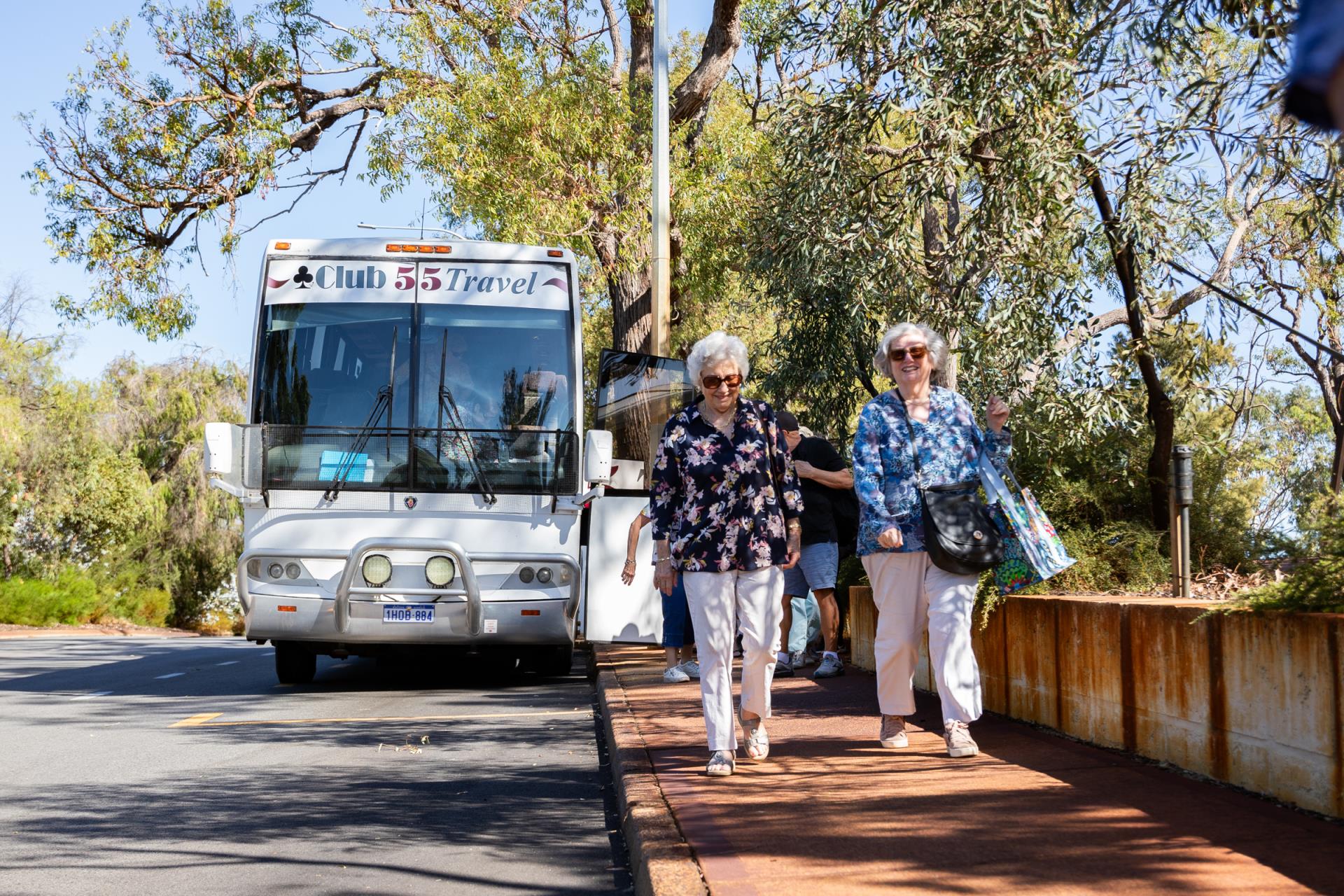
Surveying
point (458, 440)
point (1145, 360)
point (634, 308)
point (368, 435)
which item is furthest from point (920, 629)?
point (634, 308)

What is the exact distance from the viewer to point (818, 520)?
9.77 meters

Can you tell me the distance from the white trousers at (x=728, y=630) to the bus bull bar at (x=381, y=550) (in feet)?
16.7

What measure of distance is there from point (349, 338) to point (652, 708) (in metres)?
4.78

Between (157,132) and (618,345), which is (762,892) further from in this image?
(157,132)

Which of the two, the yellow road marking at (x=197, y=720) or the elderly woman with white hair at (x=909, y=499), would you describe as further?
the yellow road marking at (x=197, y=720)

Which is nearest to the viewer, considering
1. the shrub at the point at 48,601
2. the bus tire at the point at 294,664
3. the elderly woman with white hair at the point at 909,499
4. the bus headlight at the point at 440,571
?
the elderly woman with white hair at the point at 909,499

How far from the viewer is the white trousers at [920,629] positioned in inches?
253

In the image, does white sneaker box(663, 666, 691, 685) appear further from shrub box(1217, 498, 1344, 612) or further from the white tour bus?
shrub box(1217, 498, 1344, 612)

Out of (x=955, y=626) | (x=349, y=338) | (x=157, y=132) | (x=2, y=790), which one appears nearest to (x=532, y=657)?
(x=349, y=338)

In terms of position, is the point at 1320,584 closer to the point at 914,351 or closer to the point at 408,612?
the point at 914,351

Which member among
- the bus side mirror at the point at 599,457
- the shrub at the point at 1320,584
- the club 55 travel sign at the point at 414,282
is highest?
the club 55 travel sign at the point at 414,282

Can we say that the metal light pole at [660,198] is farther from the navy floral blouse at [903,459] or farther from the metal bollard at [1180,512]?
the metal bollard at [1180,512]

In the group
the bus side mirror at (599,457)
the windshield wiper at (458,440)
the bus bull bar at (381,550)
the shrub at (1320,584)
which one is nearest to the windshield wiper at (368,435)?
the windshield wiper at (458,440)

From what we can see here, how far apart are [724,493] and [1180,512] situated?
2.33 meters
